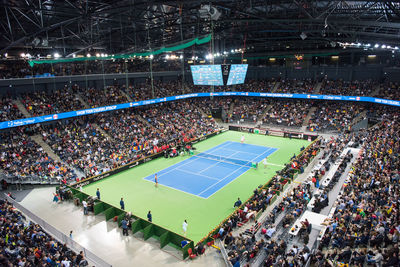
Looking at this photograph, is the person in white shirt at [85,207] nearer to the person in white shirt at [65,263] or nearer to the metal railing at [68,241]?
the metal railing at [68,241]

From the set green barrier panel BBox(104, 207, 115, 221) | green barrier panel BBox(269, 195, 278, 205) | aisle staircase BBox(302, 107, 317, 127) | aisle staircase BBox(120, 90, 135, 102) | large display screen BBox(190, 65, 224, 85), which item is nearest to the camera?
green barrier panel BBox(104, 207, 115, 221)

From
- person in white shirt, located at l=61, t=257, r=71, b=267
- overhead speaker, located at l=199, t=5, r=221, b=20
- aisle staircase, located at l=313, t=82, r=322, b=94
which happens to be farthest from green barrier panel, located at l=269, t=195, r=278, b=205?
→ aisle staircase, located at l=313, t=82, r=322, b=94

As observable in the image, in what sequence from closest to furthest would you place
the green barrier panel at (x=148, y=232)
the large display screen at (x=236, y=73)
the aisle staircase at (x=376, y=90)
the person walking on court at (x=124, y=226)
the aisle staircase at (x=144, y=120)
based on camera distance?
1. the green barrier panel at (x=148, y=232)
2. the person walking on court at (x=124, y=226)
3. the large display screen at (x=236, y=73)
4. the aisle staircase at (x=144, y=120)
5. the aisle staircase at (x=376, y=90)

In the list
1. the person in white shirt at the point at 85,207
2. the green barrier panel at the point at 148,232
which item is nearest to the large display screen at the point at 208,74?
the green barrier panel at the point at 148,232

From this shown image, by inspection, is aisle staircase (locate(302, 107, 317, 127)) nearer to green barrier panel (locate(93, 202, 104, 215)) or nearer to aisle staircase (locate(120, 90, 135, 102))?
aisle staircase (locate(120, 90, 135, 102))

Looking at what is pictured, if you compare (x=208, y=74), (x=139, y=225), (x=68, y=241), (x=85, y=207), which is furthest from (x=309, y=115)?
(x=68, y=241)

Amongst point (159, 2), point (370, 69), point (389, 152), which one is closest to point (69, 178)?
point (159, 2)

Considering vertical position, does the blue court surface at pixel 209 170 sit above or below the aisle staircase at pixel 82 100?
below

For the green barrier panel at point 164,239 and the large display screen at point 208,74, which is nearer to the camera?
the green barrier panel at point 164,239
